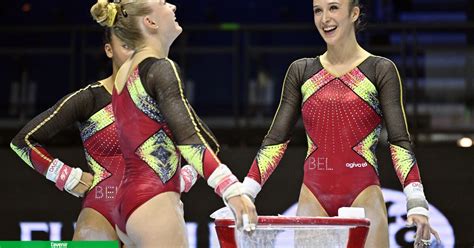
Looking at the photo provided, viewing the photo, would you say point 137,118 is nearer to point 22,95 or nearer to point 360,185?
point 360,185

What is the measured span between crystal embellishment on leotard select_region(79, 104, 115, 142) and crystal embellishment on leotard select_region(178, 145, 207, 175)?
1325mm

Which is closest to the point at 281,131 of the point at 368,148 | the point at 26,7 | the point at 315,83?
the point at 315,83

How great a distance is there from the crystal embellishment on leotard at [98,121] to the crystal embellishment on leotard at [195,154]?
4.35 feet

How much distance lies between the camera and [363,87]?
374cm

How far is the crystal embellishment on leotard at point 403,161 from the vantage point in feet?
11.5

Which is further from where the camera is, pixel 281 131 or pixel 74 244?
pixel 281 131

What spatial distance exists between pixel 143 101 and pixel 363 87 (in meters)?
1.07

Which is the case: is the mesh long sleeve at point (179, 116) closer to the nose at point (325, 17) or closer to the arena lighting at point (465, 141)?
the nose at point (325, 17)

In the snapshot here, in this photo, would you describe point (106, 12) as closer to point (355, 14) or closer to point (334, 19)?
point (334, 19)

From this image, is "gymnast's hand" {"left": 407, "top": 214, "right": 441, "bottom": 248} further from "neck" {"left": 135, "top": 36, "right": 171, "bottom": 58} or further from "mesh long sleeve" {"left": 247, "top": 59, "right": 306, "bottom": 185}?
"neck" {"left": 135, "top": 36, "right": 171, "bottom": 58}

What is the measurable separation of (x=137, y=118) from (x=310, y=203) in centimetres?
99

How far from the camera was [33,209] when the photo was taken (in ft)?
19.5

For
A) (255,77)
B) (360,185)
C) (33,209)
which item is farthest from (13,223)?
(360,185)

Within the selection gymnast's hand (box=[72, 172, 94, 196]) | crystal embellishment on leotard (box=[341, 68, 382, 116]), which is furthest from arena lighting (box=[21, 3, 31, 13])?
crystal embellishment on leotard (box=[341, 68, 382, 116])
